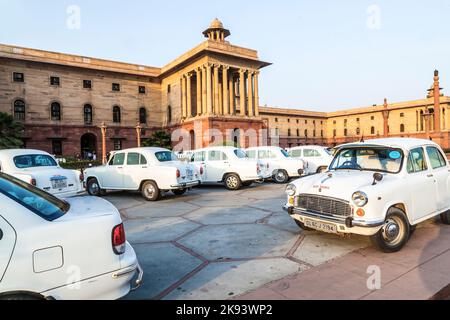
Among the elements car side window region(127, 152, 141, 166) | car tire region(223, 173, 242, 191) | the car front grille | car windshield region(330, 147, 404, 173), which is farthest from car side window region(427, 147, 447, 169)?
car side window region(127, 152, 141, 166)

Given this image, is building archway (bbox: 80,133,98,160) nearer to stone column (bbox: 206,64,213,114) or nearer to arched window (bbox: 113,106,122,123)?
arched window (bbox: 113,106,122,123)

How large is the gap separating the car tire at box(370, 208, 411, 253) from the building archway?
125 feet

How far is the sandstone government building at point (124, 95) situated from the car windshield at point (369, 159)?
27269 mm

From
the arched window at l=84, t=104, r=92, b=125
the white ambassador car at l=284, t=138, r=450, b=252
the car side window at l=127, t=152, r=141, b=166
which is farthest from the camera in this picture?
the arched window at l=84, t=104, r=92, b=125

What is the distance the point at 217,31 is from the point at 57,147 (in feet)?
86.7

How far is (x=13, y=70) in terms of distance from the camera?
104ft

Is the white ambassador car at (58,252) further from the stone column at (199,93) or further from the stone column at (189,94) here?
the stone column at (189,94)

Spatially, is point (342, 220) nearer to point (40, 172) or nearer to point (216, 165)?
point (40, 172)

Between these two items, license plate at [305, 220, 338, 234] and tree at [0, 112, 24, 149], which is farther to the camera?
tree at [0, 112, 24, 149]

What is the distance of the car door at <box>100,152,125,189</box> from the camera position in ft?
33.3

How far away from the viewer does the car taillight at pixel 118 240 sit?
2.74m

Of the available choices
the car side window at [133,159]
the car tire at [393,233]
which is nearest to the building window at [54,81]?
the car side window at [133,159]

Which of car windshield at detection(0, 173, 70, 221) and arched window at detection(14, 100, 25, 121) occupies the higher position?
arched window at detection(14, 100, 25, 121)
